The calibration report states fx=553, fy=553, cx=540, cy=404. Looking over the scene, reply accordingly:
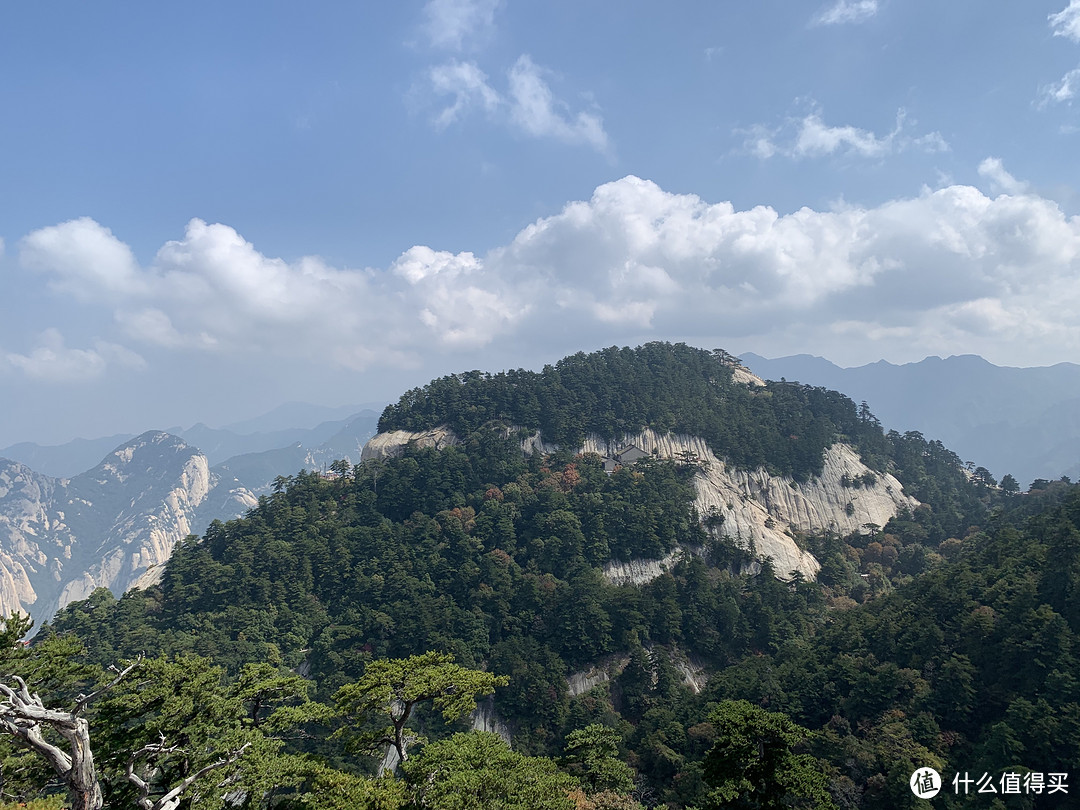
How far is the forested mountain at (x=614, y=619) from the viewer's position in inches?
942

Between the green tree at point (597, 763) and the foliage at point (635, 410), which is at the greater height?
the foliage at point (635, 410)

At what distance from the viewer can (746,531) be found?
7756 centimetres

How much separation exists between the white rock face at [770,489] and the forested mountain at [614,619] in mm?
1815

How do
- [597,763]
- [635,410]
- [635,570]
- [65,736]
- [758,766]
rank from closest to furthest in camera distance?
[65,736], [758,766], [597,763], [635,570], [635,410]

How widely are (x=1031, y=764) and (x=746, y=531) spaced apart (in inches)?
1924

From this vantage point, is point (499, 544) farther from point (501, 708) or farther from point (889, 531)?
point (889, 531)

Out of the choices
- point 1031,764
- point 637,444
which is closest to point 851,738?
point 1031,764

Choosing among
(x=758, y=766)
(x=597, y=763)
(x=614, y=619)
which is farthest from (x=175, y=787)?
(x=614, y=619)

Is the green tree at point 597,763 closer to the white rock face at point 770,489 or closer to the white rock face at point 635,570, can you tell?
the white rock face at point 635,570

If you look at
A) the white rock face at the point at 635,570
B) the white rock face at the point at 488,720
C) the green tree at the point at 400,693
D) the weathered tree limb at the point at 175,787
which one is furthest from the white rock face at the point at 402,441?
→ the weathered tree limb at the point at 175,787

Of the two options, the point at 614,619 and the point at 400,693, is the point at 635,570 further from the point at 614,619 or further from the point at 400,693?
the point at 400,693

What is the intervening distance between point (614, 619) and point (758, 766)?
119ft

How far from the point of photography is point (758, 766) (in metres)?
23.0

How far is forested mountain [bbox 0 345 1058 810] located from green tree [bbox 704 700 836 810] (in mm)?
97
